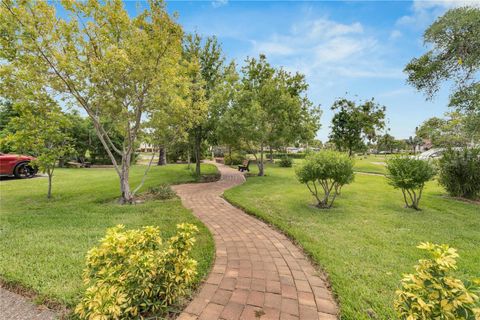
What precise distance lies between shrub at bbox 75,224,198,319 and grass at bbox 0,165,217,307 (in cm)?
74

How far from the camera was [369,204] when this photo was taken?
6660 mm

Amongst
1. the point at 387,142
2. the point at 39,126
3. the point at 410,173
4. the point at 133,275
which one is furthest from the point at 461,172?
the point at 387,142

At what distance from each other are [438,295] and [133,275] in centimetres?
234

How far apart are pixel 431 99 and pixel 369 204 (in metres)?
4.49

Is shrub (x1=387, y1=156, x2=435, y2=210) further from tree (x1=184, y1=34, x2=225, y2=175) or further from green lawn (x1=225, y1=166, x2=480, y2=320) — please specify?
tree (x1=184, y1=34, x2=225, y2=175)

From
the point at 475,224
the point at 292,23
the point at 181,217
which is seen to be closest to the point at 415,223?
the point at 475,224

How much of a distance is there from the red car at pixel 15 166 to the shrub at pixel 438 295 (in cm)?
1432

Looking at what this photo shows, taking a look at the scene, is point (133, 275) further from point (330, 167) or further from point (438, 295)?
point (330, 167)

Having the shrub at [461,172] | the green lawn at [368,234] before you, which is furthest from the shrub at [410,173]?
the shrub at [461,172]

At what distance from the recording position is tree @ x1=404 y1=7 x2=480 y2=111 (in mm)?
5996

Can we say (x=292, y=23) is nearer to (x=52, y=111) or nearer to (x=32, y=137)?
(x=52, y=111)

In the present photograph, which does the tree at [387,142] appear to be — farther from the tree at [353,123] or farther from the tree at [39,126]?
the tree at [39,126]

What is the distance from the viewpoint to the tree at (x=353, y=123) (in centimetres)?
2092

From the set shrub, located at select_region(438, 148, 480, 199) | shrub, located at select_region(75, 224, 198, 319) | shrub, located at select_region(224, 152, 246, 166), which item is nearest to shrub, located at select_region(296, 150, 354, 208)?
shrub, located at select_region(75, 224, 198, 319)
